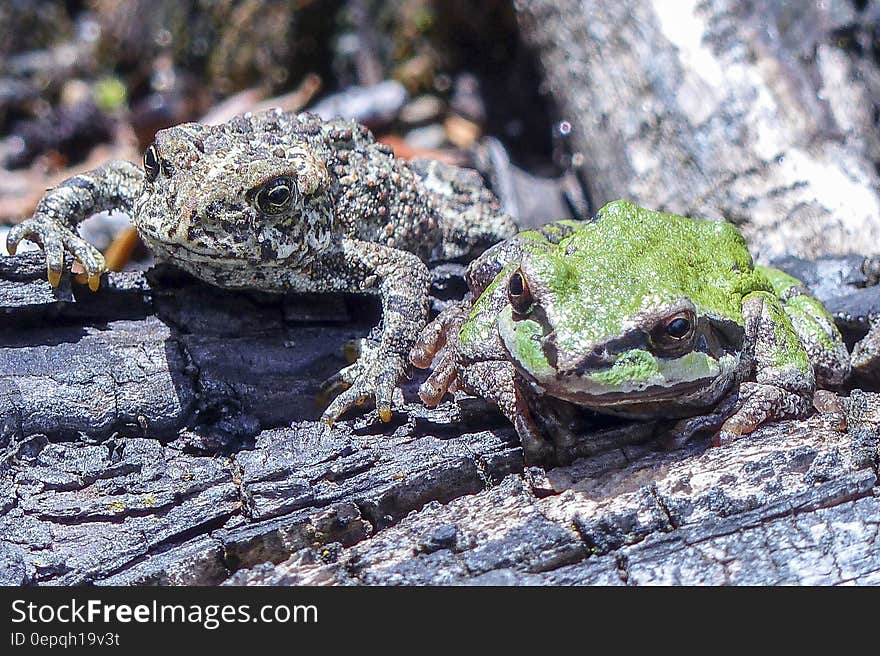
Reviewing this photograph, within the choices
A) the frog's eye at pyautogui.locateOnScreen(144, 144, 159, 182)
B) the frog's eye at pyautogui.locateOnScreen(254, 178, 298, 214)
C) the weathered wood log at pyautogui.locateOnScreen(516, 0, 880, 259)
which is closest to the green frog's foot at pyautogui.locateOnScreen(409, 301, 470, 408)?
the frog's eye at pyautogui.locateOnScreen(254, 178, 298, 214)

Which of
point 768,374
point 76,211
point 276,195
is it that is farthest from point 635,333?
point 76,211

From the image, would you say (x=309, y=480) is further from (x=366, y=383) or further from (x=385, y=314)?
(x=385, y=314)

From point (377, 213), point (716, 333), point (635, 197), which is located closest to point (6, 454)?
point (377, 213)

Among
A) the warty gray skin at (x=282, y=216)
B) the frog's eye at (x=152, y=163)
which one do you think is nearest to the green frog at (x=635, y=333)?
the warty gray skin at (x=282, y=216)

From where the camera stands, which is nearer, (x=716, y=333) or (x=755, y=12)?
(x=716, y=333)

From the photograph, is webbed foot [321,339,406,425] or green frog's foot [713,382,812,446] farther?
webbed foot [321,339,406,425]

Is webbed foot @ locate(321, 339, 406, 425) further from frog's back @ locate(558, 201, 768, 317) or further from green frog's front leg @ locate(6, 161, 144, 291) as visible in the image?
green frog's front leg @ locate(6, 161, 144, 291)

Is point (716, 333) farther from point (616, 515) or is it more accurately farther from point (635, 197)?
point (635, 197)
